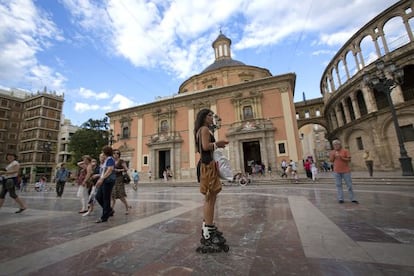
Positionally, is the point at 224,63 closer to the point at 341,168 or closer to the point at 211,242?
the point at 341,168

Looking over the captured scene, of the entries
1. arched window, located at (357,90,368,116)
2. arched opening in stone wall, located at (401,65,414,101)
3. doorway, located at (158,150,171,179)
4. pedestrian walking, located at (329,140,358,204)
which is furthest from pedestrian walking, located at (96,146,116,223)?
arched window, located at (357,90,368,116)

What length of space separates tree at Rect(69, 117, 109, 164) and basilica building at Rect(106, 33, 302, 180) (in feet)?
7.65

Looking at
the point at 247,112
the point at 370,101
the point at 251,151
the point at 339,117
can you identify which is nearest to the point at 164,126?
the point at 247,112

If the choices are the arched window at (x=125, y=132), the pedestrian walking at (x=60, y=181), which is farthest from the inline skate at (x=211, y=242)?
the arched window at (x=125, y=132)

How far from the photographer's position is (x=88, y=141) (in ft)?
85.5

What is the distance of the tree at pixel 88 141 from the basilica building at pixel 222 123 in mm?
2332

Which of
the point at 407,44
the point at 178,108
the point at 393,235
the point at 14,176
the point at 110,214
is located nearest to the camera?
the point at 393,235

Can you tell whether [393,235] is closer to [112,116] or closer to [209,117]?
[209,117]

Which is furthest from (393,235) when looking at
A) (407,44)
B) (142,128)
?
(142,128)

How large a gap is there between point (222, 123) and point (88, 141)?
18037 mm

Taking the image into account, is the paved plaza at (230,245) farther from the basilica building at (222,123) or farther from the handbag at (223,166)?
the basilica building at (222,123)

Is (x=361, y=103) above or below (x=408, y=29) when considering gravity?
below

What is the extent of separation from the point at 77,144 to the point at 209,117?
28827mm

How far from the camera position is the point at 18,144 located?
41.9 metres
